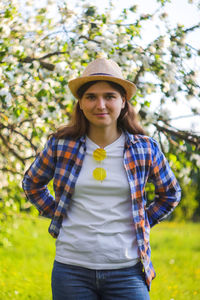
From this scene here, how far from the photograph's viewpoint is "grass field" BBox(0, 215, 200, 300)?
4.93 m

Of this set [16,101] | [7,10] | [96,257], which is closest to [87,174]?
[96,257]

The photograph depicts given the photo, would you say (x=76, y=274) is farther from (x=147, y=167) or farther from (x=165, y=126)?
(x=165, y=126)

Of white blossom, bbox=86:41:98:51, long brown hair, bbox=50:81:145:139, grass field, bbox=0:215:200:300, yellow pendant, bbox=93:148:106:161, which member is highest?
white blossom, bbox=86:41:98:51

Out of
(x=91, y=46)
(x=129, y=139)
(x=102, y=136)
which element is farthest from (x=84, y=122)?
(x=91, y=46)

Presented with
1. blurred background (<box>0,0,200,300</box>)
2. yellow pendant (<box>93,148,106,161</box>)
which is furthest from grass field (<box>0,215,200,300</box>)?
yellow pendant (<box>93,148,106,161</box>)


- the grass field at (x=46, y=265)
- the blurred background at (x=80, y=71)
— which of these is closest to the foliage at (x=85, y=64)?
the blurred background at (x=80, y=71)

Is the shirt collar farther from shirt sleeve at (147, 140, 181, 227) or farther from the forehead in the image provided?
the forehead

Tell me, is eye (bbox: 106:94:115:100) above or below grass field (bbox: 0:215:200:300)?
above

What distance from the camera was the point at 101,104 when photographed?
1.90m

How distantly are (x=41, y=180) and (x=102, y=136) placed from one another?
395mm

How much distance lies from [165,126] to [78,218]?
1.87 meters

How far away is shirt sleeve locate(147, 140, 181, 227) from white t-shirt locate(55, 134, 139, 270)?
0.67ft

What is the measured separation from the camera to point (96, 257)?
1.81 m

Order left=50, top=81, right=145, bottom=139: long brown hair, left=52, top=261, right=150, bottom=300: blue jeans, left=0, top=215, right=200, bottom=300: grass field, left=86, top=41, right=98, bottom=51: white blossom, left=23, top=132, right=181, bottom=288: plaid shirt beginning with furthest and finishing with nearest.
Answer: left=0, top=215, right=200, bottom=300: grass field
left=86, top=41, right=98, bottom=51: white blossom
left=50, top=81, right=145, bottom=139: long brown hair
left=23, top=132, right=181, bottom=288: plaid shirt
left=52, top=261, right=150, bottom=300: blue jeans
